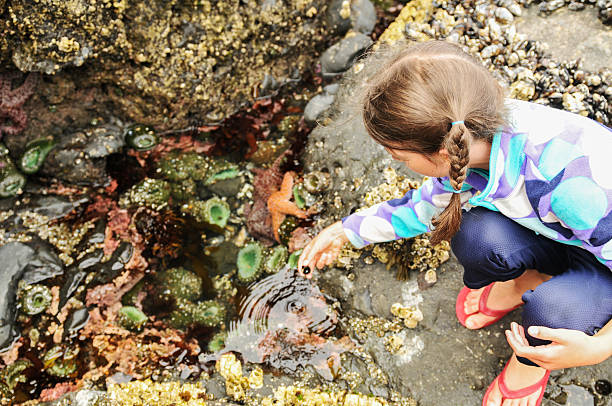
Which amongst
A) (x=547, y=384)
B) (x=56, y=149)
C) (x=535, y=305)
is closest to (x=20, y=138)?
(x=56, y=149)

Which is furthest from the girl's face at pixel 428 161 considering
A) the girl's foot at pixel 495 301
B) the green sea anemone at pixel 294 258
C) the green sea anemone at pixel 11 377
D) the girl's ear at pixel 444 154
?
the green sea anemone at pixel 11 377

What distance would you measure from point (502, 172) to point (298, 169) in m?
1.88

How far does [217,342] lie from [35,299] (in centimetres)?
124

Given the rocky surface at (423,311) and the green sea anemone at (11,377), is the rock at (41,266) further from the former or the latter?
the rocky surface at (423,311)

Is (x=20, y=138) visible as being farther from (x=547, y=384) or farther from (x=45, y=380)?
(x=547, y=384)

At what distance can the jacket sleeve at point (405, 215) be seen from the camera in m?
2.16

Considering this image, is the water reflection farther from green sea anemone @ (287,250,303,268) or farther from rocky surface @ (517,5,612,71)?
rocky surface @ (517,5,612,71)

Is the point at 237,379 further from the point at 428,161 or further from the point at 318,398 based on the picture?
the point at 428,161

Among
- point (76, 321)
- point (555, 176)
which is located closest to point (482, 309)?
point (555, 176)

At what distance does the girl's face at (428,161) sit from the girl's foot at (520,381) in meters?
1.04

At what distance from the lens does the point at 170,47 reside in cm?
340

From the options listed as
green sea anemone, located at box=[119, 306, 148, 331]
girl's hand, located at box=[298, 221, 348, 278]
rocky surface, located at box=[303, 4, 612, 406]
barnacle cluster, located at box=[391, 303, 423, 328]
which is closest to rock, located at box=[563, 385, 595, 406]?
rocky surface, located at box=[303, 4, 612, 406]

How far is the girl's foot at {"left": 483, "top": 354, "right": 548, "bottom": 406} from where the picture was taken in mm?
2178

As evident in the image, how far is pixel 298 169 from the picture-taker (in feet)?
11.4
